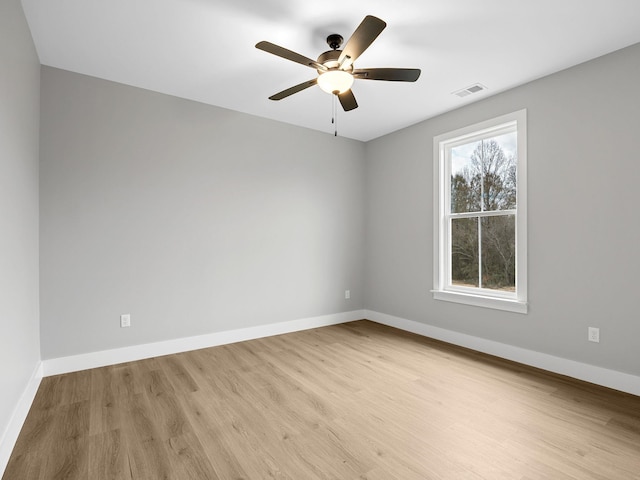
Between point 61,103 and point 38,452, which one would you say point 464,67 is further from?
point 38,452

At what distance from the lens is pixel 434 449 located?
190 centimetres

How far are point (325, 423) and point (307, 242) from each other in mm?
2638

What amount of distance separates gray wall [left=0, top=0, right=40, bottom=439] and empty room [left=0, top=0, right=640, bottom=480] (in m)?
0.03

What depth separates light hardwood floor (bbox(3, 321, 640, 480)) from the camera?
1.74 meters

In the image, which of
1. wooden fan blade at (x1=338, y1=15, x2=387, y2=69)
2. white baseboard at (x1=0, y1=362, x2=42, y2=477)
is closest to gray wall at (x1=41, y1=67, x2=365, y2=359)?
white baseboard at (x1=0, y1=362, x2=42, y2=477)

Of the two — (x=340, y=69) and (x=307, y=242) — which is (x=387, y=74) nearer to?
(x=340, y=69)

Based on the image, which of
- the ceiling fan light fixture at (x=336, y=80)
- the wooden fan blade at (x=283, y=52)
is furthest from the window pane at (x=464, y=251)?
the wooden fan blade at (x=283, y=52)

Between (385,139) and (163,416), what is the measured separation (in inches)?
164

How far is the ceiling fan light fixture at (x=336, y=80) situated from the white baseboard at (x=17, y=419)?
2875mm

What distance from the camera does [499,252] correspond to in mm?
3514

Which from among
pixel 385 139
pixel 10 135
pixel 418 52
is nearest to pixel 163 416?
pixel 10 135

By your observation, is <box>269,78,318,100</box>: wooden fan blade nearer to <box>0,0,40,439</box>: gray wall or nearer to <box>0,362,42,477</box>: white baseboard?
<box>0,0,40,439</box>: gray wall

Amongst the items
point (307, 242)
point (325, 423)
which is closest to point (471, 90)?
point (307, 242)

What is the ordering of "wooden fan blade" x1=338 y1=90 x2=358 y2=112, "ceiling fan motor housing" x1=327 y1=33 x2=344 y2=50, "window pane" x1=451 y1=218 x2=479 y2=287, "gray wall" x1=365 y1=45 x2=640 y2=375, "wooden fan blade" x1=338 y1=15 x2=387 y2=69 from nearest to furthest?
1. "wooden fan blade" x1=338 y1=15 x2=387 y2=69
2. "ceiling fan motor housing" x1=327 y1=33 x2=344 y2=50
3. "gray wall" x1=365 y1=45 x2=640 y2=375
4. "wooden fan blade" x1=338 y1=90 x2=358 y2=112
5. "window pane" x1=451 y1=218 x2=479 y2=287
